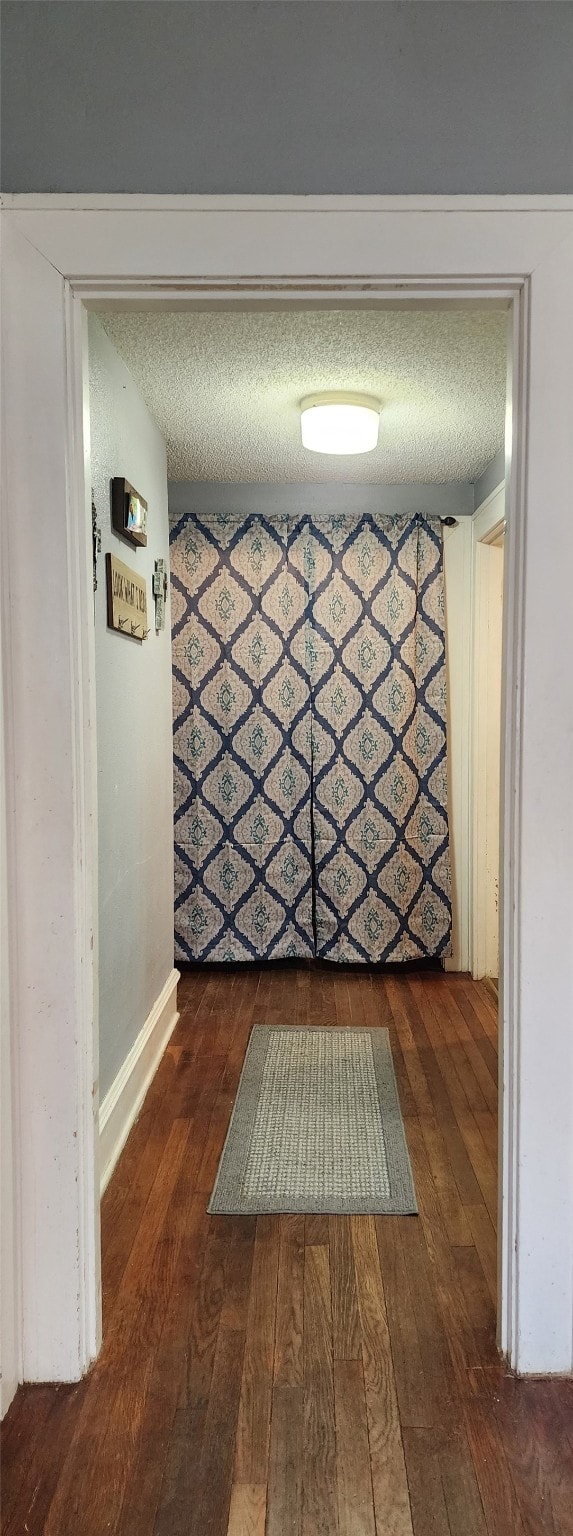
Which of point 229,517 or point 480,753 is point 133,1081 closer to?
point 480,753

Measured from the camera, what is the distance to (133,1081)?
2.76m

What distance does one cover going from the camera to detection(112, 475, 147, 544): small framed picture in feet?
8.32

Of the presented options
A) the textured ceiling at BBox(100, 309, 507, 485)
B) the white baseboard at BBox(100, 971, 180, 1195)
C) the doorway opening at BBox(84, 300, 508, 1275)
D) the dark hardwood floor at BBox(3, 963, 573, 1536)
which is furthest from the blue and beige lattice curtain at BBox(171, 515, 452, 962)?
the dark hardwood floor at BBox(3, 963, 573, 1536)

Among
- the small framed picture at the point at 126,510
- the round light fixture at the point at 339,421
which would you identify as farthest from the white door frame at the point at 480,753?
the small framed picture at the point at 126,510

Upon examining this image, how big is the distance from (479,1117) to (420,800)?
178cm

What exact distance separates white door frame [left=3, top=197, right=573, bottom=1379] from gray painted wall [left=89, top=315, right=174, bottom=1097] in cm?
75

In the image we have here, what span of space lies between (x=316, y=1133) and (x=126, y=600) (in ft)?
5.47

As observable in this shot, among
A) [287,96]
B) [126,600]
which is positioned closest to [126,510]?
[126,600]

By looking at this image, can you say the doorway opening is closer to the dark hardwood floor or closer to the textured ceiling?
the textured ceiling

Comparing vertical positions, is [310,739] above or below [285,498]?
below

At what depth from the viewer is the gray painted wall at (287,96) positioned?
4.89 feet

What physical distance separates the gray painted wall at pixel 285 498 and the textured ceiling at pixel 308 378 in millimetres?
272

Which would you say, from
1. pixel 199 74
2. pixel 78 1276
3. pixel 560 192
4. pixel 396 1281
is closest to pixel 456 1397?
pixel 396 1281

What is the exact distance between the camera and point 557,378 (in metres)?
1.55
